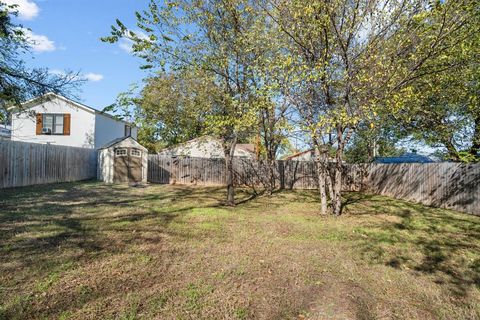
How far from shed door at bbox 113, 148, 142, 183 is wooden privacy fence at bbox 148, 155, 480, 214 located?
3.06 ft

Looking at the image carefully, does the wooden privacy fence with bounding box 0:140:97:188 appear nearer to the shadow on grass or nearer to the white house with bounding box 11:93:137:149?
the white house with bounding box 11:93:137:149

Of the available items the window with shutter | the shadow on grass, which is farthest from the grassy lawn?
the window with shutter

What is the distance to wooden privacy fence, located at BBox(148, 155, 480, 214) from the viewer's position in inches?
433

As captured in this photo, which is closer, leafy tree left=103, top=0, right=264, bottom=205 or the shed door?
leafy tree left=103, top=0, right=264, bottom=205

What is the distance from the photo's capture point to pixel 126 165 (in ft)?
56.5

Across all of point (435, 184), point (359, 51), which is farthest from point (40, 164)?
point (435, 184)

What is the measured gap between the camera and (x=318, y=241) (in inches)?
227

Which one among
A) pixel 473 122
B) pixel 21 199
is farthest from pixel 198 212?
pixel 473 122

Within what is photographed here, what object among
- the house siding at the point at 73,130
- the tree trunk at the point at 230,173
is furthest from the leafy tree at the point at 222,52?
the house siding at the point at 73,130

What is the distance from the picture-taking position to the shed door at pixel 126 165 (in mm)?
17188

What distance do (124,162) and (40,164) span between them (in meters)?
4.55

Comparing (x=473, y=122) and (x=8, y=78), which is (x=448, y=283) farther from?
(x=8, y=78)

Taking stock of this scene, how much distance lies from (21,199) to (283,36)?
372 inches

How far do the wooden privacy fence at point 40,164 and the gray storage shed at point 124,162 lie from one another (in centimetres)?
135
